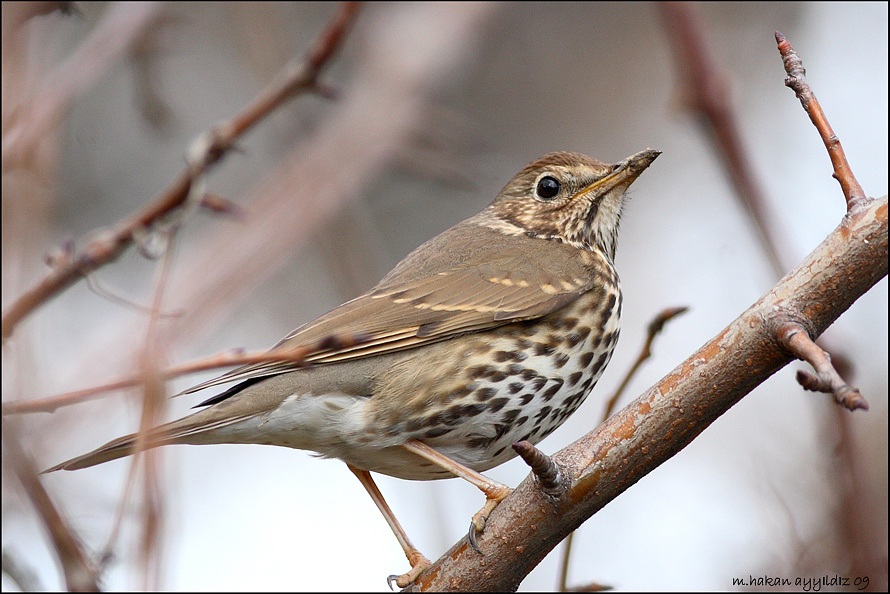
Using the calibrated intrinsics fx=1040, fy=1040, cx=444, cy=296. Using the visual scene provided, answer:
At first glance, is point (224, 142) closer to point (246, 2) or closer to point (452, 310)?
point (452, 310)

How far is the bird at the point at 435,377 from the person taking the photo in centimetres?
395

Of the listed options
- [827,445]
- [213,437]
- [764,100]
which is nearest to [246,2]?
[213,437]

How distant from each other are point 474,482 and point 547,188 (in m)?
1.86

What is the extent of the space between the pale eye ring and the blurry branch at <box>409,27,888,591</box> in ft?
7.36

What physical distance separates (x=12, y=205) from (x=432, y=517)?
2286mm

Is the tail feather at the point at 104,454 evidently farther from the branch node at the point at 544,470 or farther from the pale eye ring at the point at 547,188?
the pale eye ring at the point at 547,188

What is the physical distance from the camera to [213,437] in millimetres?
3848

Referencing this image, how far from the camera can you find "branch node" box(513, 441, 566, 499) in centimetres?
273

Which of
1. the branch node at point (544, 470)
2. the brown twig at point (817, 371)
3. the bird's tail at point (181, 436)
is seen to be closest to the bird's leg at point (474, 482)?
the branch node at point (544, 470)

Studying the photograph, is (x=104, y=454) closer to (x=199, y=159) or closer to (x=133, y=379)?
(x=199, y=159)

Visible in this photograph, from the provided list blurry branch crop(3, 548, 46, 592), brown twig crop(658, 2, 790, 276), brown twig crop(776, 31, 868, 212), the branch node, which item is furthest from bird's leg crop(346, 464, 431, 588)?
brown twig crop(776, 31, 868, 212)

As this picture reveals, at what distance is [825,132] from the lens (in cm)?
274

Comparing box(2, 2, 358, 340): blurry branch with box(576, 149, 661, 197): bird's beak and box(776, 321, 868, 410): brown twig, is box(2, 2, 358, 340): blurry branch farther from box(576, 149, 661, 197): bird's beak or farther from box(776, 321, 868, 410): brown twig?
box(776, 321, 868, 410): brown twig

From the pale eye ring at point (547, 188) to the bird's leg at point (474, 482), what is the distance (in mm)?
1623
